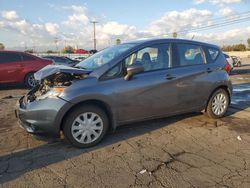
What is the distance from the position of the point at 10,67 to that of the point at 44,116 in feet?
24.5

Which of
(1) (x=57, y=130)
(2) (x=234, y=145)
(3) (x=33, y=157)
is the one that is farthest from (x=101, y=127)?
(2) (x=234, y=145)

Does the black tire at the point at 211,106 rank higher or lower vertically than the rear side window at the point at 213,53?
lower

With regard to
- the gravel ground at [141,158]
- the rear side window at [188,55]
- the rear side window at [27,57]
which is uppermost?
the rear side window at [188,55]

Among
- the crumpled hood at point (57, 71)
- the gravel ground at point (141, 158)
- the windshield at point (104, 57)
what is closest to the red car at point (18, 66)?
the gravel ground at point (141, 158)

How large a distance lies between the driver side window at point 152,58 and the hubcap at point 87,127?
3.54ft

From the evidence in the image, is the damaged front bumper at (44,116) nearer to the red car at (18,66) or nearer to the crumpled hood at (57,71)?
the crumpled hood at (57,71)

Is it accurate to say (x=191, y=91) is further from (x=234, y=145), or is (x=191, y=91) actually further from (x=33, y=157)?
(x=33, y=157)

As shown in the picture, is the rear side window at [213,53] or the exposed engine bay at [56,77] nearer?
the exposed engine bay at [56,77]

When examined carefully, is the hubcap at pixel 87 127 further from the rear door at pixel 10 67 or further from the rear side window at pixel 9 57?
the rear side window at pixel 9 57

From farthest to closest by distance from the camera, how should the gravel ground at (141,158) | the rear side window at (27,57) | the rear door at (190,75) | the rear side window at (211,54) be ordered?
the rear side window at (27,57)
the rear side window at (211,54)
the rear door at (190,75)
the gravel ground at (141,158)

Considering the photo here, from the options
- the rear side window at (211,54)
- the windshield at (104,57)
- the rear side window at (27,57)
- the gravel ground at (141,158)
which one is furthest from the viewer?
the rear side window at (27,57)

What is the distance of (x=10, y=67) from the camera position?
11320 millimetres

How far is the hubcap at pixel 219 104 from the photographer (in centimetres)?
649

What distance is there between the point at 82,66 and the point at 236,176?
10.7 feet
